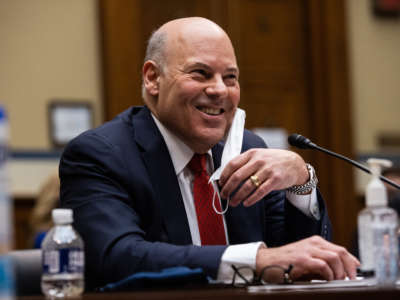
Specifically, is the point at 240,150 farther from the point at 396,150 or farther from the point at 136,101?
the point at 396,150

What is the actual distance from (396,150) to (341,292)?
525 cm

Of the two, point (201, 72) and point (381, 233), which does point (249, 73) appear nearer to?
point (201, 72)

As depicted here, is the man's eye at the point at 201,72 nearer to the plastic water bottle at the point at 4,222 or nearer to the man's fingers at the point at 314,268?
the man's fingers at the point at 314,268

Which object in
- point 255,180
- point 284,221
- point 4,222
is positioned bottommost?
point 284,221

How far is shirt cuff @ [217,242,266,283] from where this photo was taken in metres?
1.65

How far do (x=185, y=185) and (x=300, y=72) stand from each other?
407cm

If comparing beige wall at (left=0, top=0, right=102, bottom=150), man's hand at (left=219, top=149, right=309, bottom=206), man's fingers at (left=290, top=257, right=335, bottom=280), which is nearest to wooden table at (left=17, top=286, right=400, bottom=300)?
man's fingers at (left=290, top=257, right=335, bottom=280)

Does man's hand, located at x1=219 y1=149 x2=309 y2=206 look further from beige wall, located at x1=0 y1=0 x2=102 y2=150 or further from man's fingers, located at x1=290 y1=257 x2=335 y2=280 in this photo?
beige wall, located at x1=0 y1=0 x2=102 y2=150

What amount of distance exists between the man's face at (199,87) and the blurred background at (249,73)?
9.23 ft

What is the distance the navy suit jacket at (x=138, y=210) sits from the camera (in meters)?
1.81

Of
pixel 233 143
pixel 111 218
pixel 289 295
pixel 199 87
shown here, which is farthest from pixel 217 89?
pixel 289 295

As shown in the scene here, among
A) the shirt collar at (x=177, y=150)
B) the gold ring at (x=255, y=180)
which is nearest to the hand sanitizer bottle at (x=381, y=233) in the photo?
the gold ring at (x=255, y=180)

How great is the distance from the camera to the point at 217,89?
235 centimetres

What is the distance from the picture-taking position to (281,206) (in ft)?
8.11
